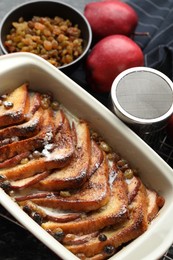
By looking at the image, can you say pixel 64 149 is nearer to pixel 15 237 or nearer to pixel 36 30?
pixel 15 237

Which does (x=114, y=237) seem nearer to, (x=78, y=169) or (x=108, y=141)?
(x=78, y=169)

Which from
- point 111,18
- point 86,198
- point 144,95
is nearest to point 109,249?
point 86,198

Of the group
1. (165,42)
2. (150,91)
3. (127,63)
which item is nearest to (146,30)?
(165,42)

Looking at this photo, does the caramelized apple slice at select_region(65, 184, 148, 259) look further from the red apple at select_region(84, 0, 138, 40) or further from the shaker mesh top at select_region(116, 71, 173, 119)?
the red apple at select_region(84, 0, 138, 40)

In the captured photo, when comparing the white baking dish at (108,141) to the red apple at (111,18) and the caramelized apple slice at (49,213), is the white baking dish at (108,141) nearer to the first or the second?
the caramelized apple slice at (49,213)

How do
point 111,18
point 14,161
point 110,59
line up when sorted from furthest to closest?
point 111,18
point 110,59
point 14,161

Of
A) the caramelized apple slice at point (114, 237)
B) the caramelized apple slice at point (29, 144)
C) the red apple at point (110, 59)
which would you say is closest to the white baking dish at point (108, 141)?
the caramelized apple slice at point (114, 237)
